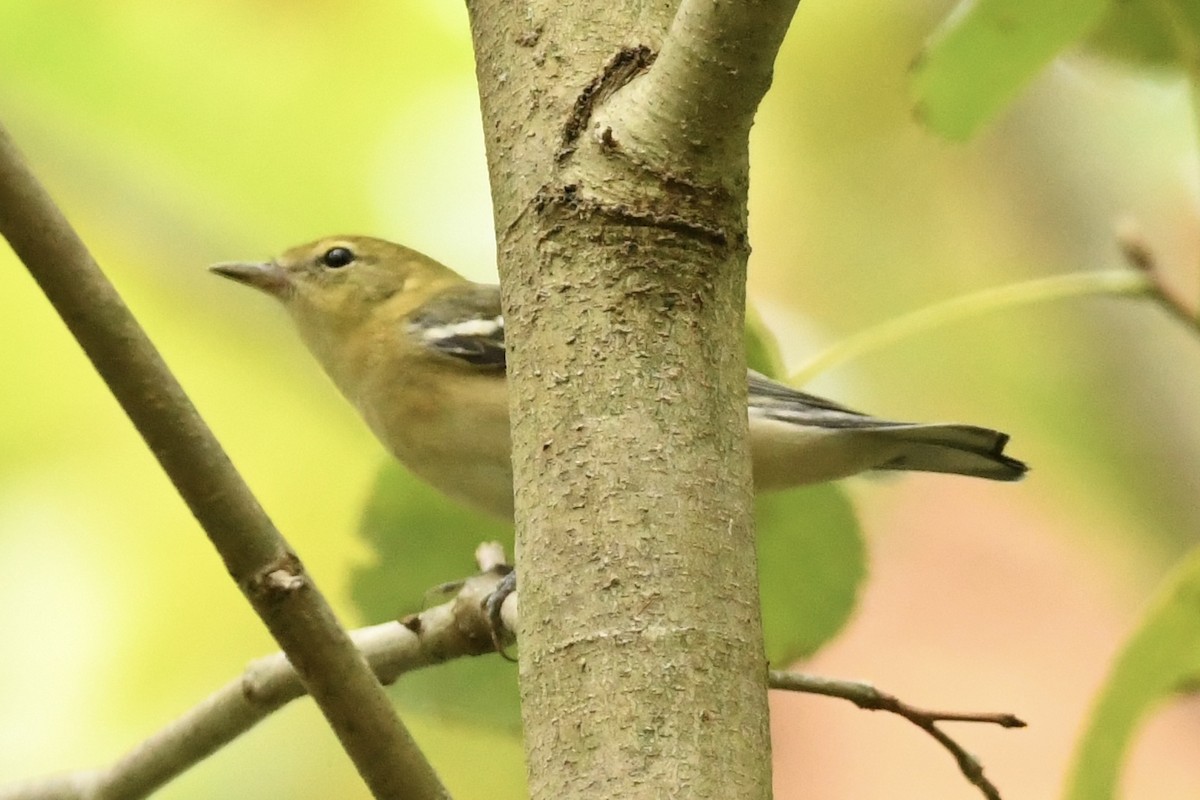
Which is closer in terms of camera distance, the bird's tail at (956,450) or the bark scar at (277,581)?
the bark scar at (277,581)

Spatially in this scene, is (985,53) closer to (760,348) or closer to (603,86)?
(760,348)

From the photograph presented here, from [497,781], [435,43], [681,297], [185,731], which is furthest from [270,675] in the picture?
[435,43]

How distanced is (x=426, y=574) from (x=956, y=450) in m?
0.42

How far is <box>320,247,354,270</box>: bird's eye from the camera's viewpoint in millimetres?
1344

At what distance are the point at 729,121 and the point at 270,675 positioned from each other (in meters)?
0.40

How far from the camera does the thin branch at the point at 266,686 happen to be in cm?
68

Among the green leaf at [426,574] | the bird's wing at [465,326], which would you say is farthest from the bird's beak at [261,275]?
the green leaf at [426,574]

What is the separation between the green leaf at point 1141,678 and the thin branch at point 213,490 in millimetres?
420

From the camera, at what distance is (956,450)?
104 centimetres

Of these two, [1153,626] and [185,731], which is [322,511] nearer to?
[185,731]

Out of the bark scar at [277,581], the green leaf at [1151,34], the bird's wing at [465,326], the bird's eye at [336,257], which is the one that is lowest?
the bark scar at [277,581]

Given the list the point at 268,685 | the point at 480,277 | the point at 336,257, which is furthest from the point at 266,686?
the point at 480,277

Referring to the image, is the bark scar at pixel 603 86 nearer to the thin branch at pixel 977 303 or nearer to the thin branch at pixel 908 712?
the thin branch at pixel 908 712

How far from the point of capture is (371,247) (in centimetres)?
137
